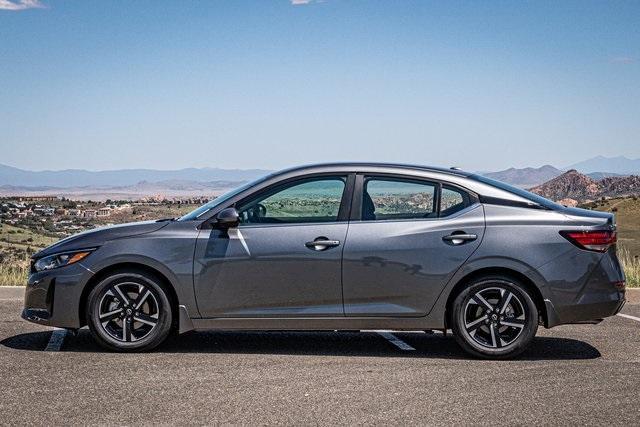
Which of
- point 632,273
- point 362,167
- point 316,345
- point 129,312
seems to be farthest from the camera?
point 632,273

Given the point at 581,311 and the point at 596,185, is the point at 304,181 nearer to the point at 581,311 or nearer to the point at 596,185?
the point at 581,311

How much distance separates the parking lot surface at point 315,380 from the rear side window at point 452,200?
1.25m

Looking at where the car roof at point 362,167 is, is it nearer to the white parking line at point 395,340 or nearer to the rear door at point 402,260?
the rear door at point 402,260

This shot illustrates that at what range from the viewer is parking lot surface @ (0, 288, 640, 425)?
6078 mm

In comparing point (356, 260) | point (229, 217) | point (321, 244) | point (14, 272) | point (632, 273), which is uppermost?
point (229, 217)

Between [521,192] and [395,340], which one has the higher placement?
[521,192]

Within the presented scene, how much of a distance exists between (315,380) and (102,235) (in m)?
2.41

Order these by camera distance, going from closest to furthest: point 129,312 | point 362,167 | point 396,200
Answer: point 129,312
point 396,200
point 362,167

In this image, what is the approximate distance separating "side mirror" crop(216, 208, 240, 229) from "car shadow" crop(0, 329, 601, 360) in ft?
3.72

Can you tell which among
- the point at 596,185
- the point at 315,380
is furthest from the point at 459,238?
the point at 596,185

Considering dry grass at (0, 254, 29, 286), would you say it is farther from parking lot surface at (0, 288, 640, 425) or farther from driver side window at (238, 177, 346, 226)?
driver side window at (238, 177, 346, 226)

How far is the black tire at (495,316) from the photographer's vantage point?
25.9 feet

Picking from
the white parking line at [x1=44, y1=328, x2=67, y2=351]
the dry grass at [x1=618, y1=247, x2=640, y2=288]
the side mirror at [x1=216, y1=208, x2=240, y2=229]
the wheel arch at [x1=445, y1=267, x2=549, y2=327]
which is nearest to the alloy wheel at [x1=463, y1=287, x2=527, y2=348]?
the wheel arch at [x1=445, y1=267, x2=549, y2=327]

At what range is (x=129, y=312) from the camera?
8.07 m
